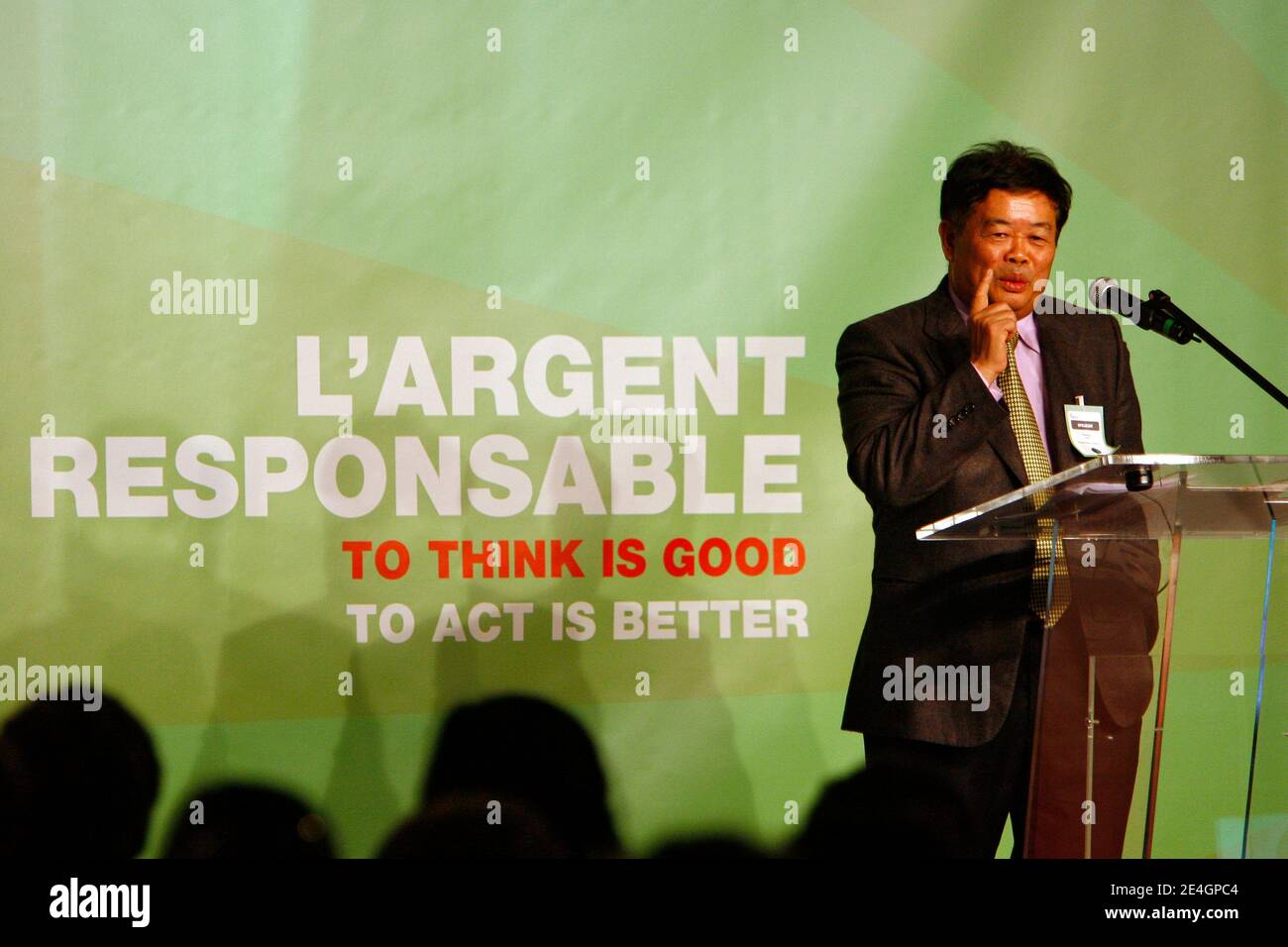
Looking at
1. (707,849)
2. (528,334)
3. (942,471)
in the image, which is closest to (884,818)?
(707,849)

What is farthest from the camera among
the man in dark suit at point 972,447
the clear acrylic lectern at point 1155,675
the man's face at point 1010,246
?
the man's face at point 1010,246

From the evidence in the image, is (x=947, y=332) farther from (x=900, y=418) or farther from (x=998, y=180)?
(x=998, y=180)

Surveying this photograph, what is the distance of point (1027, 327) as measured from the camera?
3.18m

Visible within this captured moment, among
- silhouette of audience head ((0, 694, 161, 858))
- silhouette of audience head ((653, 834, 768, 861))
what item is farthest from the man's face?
silhouette of audience head ((0, 694, 161, 858))

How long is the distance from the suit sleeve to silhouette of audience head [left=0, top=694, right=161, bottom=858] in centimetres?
215

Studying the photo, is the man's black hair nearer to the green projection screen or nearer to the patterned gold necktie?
the green projection screen

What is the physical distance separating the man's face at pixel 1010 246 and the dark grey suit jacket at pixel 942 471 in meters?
0.10

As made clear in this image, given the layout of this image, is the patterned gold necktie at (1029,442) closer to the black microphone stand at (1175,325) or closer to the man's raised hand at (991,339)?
the man's raised hand at (991,339)

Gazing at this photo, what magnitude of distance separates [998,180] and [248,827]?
2732 mm

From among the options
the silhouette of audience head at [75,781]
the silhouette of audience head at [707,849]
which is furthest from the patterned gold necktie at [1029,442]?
the silhouette of audience head at [75,781]

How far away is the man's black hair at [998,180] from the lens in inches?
125

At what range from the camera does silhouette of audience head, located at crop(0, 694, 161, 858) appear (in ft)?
10.8
